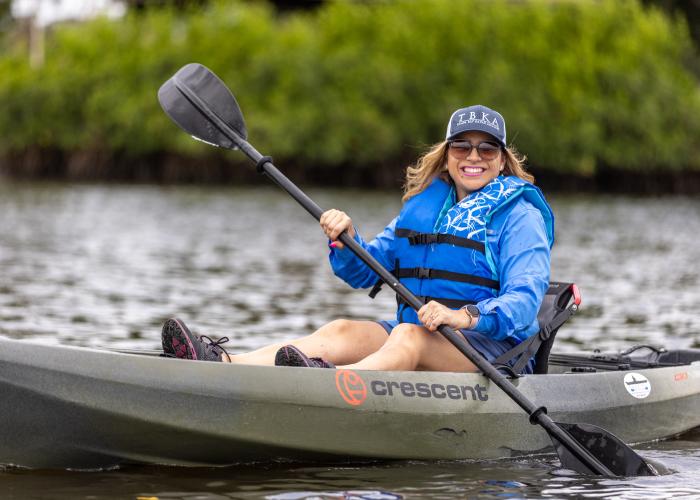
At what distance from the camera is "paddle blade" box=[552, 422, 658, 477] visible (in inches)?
237

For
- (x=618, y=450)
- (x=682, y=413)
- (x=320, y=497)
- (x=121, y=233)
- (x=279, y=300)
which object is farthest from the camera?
(x=121, y=233)

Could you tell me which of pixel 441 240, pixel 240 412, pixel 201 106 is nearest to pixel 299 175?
pixel 201 106

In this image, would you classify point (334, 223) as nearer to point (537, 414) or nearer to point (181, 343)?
point (181, 343)

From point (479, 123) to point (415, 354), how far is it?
3.61 ft

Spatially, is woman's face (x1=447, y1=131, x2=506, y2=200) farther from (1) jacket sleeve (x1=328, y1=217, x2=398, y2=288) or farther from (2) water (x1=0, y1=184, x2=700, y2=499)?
(2) water (x1=0, y1=184, x2=700, y2=499)

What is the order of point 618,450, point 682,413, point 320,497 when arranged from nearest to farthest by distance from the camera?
point 320,497
point 618,450
point 682,413

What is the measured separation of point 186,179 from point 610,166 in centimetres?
1394

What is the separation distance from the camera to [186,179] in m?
44.2

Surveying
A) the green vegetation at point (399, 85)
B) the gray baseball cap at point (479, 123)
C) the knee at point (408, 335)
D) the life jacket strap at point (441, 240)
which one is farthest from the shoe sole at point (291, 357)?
the green vegetation at point (399, 85)

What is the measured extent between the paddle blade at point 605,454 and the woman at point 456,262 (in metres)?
0.51

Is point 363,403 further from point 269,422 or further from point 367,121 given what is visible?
point 367,121

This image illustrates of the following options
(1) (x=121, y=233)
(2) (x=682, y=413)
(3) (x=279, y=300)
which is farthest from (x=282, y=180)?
(1) (x=121, y=233)

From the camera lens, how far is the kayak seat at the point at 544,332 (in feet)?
20.2

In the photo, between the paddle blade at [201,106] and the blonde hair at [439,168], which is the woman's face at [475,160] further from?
the paddle blade at [201,106]
